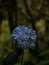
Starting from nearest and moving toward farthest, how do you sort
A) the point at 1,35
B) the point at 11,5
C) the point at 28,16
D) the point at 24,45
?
1. the point at 24,45
2. the point at 11,5
3. the point at 28,16
4. the point at 1,35

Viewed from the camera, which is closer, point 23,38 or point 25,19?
point 23,38

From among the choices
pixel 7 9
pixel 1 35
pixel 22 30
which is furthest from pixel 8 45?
pixel 22 30

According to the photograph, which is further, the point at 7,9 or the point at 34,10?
the point at 34,10

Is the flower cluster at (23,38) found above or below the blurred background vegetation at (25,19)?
below

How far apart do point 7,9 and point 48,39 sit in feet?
4.33

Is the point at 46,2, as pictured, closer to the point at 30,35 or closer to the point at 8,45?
the point at 8,45

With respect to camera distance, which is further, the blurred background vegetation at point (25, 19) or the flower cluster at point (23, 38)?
the blurred background vegetation at point (25, 19)

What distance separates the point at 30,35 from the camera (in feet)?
6.07

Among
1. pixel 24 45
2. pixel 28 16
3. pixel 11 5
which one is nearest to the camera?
pixel 24 45

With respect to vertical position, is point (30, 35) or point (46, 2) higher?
point (46, 2)

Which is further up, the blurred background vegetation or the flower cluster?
the blurred background vegetation

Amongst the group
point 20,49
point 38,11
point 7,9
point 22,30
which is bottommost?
point 20,49

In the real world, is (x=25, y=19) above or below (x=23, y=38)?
above

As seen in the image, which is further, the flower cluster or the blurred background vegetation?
the blurred background vegetation
